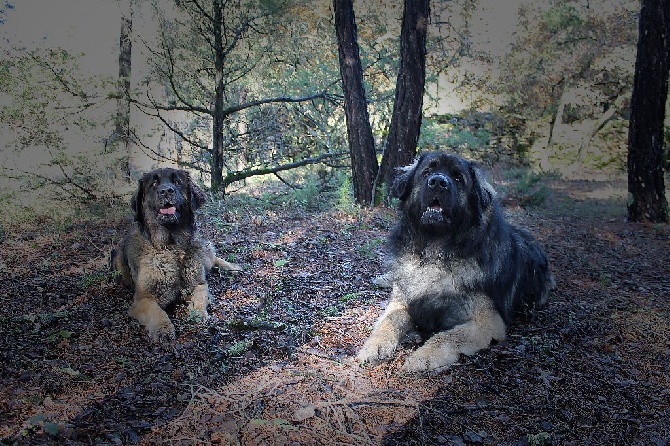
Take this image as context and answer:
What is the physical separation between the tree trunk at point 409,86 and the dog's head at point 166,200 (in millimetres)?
5544

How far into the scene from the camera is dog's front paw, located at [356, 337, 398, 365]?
14.6 feet

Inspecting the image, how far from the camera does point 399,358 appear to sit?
4496mm

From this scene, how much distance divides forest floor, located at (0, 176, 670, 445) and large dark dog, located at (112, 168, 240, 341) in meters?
0.33

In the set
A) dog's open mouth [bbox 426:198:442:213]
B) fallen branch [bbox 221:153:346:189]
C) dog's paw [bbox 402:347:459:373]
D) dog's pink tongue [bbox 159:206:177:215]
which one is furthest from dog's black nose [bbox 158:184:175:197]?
fallen branch [bbox 221:153:346:189]

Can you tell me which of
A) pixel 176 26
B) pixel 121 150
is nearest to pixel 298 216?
pixel 121 150

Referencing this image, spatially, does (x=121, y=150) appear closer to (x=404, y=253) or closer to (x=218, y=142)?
(x=218, y=142)

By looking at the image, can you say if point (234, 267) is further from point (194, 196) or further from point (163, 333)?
point (163, 333)

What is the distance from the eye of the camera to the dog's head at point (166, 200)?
5.73 m

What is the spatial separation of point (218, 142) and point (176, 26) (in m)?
2.74

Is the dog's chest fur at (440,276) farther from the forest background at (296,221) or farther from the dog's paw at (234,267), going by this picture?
the dog's paw at (234,267)

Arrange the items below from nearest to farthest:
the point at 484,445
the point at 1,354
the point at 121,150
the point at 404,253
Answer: the point at 484,445 < the point at 1,354 < the point at 404,253 < the point at 121,150

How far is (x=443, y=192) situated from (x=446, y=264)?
0.67 m

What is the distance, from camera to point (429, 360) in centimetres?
430

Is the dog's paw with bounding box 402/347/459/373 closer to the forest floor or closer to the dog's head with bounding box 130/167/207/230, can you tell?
the forest floor
